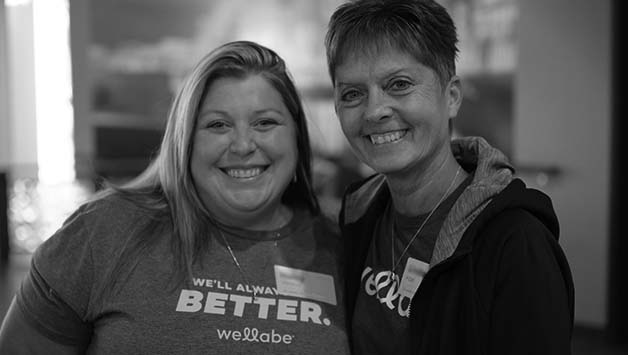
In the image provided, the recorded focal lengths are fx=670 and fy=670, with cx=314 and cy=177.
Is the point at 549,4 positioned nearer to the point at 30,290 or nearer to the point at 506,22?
the point at 506,22

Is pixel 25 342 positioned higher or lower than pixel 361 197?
lower

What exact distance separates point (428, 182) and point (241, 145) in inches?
20.0

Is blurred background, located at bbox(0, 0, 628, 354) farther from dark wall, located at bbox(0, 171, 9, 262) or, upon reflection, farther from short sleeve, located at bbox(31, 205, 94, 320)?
short sleeve, located at bbox(31, 205, 94, 320)

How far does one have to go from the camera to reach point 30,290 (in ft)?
5.79

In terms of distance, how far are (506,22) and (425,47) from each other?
3.74 meters

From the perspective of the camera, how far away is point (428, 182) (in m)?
1.68

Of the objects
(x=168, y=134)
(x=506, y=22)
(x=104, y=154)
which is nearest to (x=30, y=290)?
(x=168, y=134)

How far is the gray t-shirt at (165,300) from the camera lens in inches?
67.3

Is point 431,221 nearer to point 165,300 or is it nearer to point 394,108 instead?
point 394,108

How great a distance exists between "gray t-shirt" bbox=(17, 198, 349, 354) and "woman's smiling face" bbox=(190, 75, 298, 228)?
0.15 m

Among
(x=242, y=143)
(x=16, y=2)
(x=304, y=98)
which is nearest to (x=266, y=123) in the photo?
(x=242, y=143)

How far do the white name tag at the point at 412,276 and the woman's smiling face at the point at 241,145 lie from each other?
1.54ft

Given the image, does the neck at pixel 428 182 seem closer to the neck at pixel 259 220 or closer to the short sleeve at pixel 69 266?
the neck at pixel 259 220

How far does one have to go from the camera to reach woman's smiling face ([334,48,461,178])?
1.57 m
